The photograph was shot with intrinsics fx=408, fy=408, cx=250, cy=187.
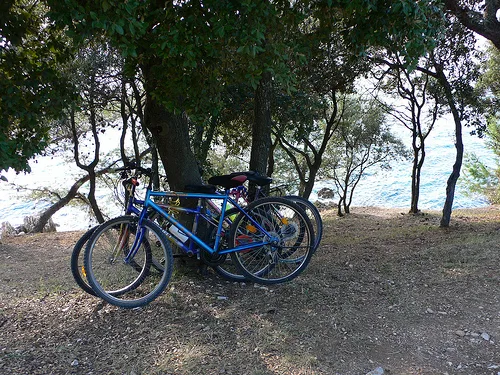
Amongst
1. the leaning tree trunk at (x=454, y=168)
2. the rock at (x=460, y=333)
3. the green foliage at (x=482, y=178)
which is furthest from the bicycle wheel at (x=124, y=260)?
the green foliage at (x=482, y=178)

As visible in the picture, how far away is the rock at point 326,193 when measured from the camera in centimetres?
1972

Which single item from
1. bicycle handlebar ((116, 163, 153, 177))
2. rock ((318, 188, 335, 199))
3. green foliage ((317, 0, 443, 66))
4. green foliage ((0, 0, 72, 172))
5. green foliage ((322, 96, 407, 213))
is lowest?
bicycle handlebar ((116, 163, 153, 177))

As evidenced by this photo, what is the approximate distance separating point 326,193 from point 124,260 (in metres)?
17.0

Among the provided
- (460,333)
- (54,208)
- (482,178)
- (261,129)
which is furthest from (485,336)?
(482,178)

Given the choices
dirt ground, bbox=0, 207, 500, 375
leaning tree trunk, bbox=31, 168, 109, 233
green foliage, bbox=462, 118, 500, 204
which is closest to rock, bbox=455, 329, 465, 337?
dirt ground, bbox=0, 207, 500, 375

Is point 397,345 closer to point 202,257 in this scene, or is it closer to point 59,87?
point 202,257

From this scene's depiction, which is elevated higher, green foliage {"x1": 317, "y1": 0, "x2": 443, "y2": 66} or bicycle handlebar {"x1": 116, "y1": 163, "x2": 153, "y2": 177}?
green foliage {"x1": 317, "y1": 0, "x2": 443, "y2": 66}

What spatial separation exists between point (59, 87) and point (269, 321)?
320cm

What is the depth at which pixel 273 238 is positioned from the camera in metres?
3.81

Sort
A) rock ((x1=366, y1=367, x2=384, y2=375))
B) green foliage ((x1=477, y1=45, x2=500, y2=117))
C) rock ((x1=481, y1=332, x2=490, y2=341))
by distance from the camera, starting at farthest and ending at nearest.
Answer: green foliage ((x1=477, y1=45, x2=500, y2=117)) → rock ((x1=481, y1=332, x2=490, y2=341)) → rock ((x1=366, y1=367, x2=384, y2=375))

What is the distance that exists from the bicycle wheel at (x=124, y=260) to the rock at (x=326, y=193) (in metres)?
16.7

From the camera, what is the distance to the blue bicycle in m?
3.46

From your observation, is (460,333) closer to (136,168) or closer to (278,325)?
(278,325)

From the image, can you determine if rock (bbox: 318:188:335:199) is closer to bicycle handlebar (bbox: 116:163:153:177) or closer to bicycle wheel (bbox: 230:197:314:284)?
bicycle wheel (bbox: 230:197:314:284)
